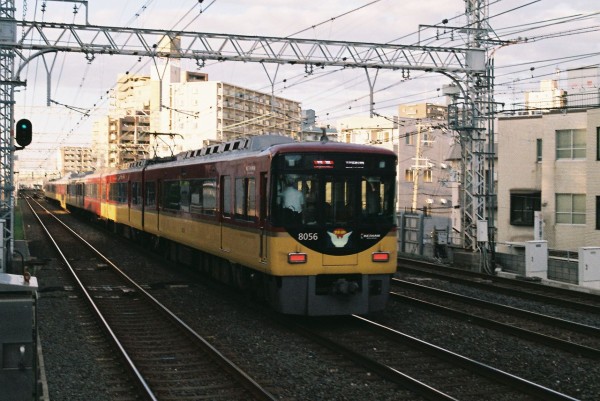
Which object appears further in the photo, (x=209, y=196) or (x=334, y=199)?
(x=209, y=196)

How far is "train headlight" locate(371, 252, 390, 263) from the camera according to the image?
39.8 ft

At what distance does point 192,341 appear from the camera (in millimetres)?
10906

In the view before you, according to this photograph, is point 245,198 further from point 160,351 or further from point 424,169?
point 424,169

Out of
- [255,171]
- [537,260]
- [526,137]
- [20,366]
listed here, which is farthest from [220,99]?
[20,366]

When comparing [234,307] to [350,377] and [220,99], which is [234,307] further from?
[220,99]

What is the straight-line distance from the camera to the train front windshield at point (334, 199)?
462 inches

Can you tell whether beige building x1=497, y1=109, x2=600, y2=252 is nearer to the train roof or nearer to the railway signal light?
the train roof

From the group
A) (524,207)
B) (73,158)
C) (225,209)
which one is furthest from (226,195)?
(73,158)

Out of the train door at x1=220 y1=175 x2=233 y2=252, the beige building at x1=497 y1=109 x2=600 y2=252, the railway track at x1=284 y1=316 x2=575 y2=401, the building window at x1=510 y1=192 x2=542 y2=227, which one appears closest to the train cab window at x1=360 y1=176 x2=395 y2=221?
the railway track at x1=284 y1=316 x2=575 y2=401

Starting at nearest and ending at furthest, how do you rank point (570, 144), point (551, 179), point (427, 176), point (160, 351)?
point (160, 351) < point (570, 144) < point (551, 179) < point (427, 176)

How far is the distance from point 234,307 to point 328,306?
2838 millimetres

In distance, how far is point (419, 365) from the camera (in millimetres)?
9570

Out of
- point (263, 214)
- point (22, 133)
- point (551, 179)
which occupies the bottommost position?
point (263, 214)

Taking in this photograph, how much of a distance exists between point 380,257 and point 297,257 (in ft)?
4.85
